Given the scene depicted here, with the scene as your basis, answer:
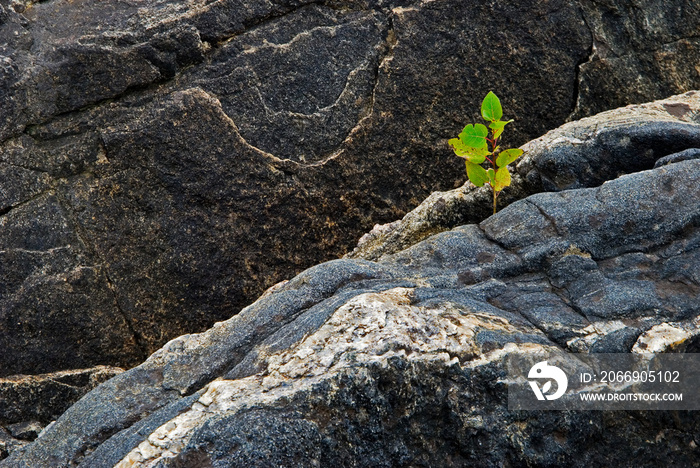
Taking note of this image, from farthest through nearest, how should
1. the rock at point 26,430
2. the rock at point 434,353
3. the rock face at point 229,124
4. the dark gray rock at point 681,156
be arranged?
the rock face at point 229,124 → the rock at point 26,430 → the dark gray rock at point 681,156 → the rock at point 434,353

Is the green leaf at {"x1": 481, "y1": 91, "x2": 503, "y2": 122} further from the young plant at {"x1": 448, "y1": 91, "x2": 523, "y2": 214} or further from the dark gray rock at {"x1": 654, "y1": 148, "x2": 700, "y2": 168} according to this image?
the dark gray rock at {"x1": 654, "y1": 148, "x2": 700, "y2": 168}

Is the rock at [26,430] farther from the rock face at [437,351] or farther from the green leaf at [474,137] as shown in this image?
the green leaf at [474,137]

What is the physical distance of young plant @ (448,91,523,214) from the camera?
9.75 ft

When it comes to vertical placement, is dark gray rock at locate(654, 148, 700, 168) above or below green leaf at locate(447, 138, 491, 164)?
below

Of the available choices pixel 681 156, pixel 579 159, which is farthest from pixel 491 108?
pixel 681 156

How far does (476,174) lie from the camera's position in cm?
306

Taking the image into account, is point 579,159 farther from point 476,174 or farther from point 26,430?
point 26,430

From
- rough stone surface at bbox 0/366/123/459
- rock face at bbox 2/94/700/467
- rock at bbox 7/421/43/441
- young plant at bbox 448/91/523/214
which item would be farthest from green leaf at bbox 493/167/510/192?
rock at bbox 7/421/43/441

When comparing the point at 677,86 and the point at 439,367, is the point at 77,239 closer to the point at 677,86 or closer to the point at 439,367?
the point at 439,367

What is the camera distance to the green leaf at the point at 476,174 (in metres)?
3.06

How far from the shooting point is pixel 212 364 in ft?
7.72

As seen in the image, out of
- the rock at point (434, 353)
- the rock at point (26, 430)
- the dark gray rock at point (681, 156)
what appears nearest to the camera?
the rock at point (434, 353)

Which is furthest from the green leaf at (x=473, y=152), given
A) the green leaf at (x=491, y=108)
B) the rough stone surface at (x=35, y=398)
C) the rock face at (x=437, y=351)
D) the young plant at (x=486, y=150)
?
the rough stone surface at (x=35, y=398)

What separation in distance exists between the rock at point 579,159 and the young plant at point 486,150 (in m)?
0.15
